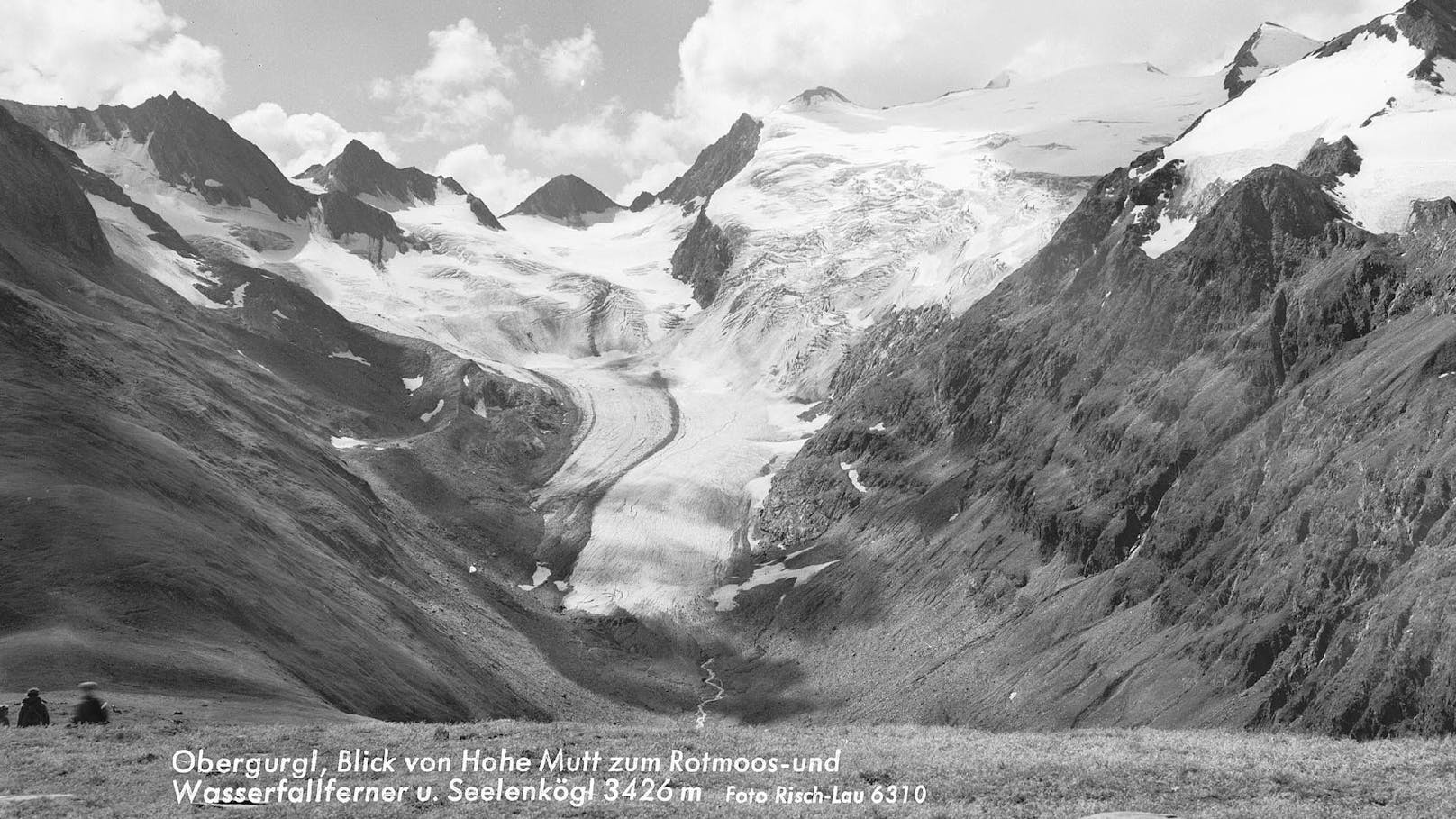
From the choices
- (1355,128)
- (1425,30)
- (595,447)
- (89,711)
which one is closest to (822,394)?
(595,447)

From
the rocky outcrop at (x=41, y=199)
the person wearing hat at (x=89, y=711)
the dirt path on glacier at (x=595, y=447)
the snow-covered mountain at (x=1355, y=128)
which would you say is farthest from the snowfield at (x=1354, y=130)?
the rocky outcrop at (x=41, y=199)

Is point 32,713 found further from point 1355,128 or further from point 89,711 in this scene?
point 1355,128

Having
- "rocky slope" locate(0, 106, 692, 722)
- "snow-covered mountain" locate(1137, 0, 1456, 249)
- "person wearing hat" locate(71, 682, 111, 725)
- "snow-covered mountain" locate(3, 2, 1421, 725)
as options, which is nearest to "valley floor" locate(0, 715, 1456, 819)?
"person wearing hat" locate(71, 682, 111, 725)

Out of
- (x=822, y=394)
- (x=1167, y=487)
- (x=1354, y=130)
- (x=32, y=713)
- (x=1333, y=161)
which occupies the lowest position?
(x=32, y=713)

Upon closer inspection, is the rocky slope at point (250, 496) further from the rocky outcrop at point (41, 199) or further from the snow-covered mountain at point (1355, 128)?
the snow-covered mountain at point (1355, 128)

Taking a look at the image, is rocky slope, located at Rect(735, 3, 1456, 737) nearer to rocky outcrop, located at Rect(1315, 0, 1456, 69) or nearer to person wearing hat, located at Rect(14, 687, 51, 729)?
rocky outcrop, located at Rect(1315, 0, 1456, 69)
